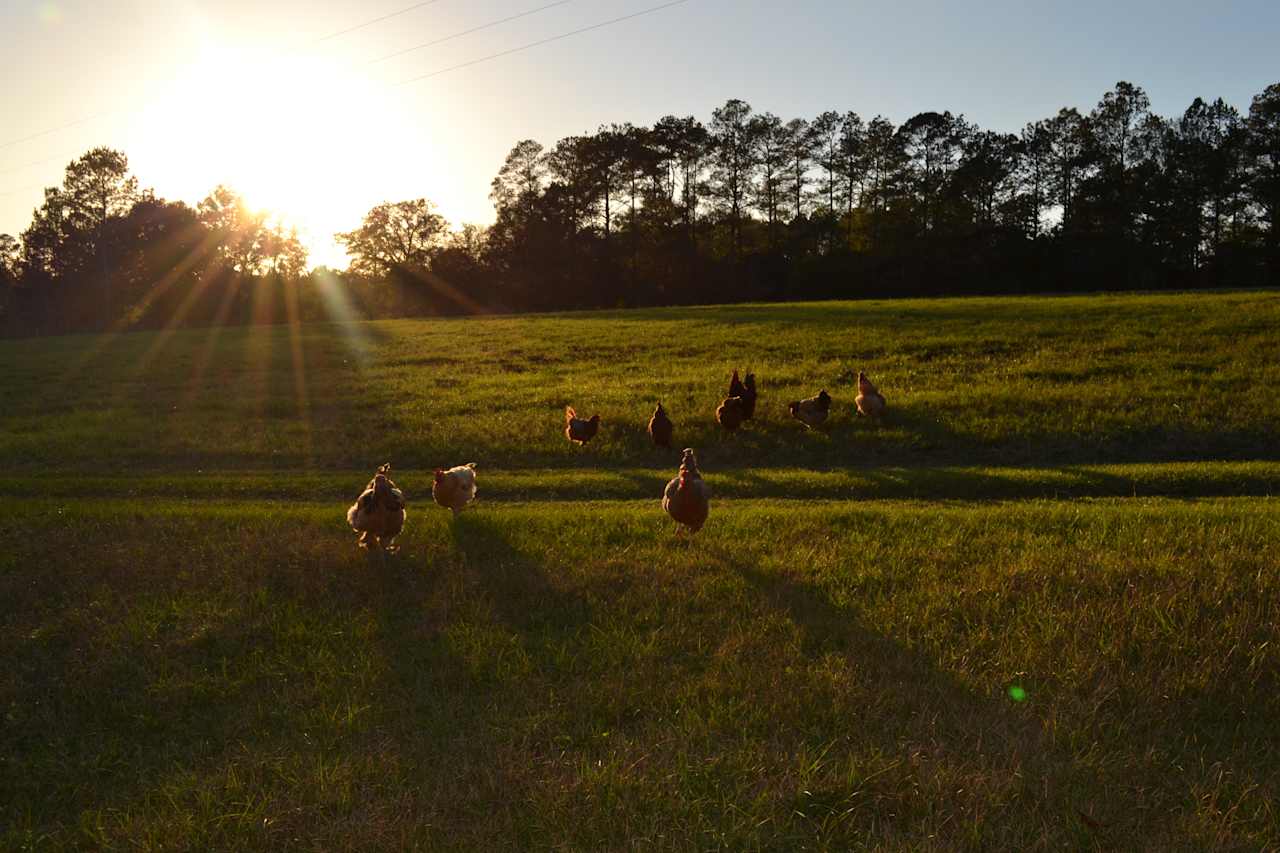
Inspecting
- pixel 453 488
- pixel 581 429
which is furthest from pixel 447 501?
pixel 581 429

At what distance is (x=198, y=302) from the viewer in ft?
251

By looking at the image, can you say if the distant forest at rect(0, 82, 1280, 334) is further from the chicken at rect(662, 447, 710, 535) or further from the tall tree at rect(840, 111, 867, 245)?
the chicken at rect(662, 447, 710, 535)

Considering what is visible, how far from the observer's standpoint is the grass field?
4.90 metres

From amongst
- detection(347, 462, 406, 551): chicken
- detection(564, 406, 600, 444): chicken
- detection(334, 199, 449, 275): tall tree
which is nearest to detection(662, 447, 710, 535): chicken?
detection(347, 462, 406, 551): chicken

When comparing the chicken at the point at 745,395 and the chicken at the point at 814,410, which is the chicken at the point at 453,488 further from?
the chicken at the point at 814,410

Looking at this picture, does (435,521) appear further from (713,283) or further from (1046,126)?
(1046,126)

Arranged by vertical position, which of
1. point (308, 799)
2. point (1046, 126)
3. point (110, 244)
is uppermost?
point (1046, 126)

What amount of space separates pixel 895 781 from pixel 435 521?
26.4 feet

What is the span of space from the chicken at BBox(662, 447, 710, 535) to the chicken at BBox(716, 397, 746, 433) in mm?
8544

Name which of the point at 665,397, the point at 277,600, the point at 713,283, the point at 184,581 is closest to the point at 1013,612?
the point at 277,600

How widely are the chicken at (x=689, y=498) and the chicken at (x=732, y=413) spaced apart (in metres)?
8.54

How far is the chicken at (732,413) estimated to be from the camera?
738 inches

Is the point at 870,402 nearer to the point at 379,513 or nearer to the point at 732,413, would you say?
the point at 732,413

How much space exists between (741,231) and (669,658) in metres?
71.8
